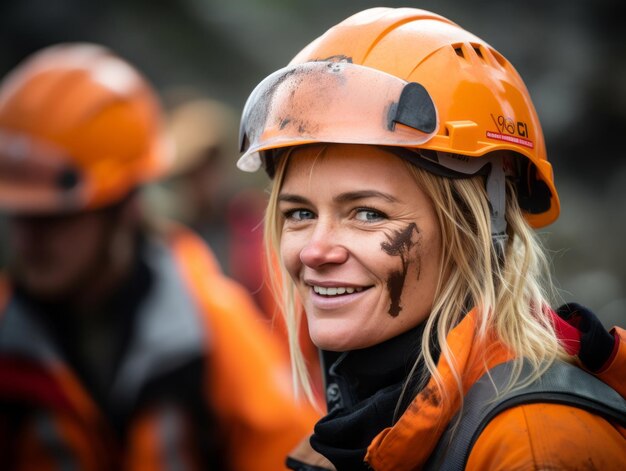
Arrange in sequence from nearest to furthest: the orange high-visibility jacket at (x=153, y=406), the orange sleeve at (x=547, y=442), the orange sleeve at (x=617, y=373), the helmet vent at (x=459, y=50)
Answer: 1. the orange sleeve at (x=547, y=442)
2. the orange sleeve at (x=617, y=373)
3. the helmet vent at (x=459, y=50)
4. the orange high-visibility jacket at (x=153, y=406)

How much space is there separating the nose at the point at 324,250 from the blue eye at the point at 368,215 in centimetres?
9

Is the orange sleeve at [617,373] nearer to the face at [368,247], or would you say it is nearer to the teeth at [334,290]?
the face at [368,247]

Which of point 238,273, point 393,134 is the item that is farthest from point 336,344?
point 238,273

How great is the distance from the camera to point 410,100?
2.10m

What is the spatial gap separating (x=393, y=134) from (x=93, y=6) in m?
10.7

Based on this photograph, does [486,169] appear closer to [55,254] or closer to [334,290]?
[334,290]

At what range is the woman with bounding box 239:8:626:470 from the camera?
205cm

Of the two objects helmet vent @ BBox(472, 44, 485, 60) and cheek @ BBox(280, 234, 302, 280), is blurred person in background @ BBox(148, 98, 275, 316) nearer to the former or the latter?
cheek @ BBox(280, 234, 302, 280)

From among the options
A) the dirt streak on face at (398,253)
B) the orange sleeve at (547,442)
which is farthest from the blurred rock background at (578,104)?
the orange sleeve at (547,442)

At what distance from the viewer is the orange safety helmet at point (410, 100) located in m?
2.10

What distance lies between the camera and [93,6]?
38.3 ft

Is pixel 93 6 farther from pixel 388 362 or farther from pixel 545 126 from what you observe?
pixel 388 362

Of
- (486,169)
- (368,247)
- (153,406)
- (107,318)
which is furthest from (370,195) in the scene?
(107,318)

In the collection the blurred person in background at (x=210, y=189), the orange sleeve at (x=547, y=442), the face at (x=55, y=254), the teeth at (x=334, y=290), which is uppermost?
the teeth at (x=334, y=290)
